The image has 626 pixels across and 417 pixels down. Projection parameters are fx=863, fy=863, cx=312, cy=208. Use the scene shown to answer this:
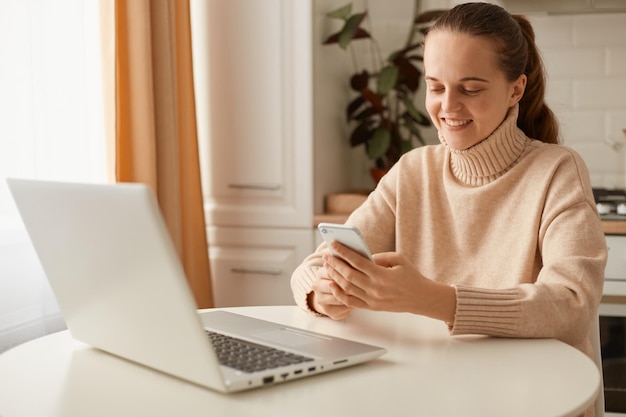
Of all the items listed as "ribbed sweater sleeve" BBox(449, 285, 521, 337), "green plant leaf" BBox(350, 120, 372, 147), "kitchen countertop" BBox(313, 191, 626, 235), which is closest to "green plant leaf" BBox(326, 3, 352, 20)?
"green plant leaf" BBox(350, 120, 372, 147)

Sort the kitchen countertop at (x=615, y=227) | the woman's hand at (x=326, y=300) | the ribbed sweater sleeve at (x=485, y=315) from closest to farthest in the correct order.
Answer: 1. the ribbed sweater sleeve at (x=485, y=315)
2. the woman's hand at (x=326, y=300)
3. the kitchen countertop at (x=615, y=227)

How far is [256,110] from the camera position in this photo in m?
2.81

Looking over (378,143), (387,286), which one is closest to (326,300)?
(387,286)

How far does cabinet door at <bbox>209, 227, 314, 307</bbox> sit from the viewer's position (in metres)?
2.79

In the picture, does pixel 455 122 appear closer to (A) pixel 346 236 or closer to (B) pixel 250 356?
(A) pixel 346 236

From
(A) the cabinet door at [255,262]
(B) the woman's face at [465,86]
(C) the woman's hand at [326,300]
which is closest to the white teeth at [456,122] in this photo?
(B) the woman's face at [465,86]

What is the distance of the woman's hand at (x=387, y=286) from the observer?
1226 mm

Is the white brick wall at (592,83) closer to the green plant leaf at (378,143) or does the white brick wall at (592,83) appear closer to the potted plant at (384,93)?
the potted plant at (384,93)

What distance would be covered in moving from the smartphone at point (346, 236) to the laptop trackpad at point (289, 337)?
13 cm

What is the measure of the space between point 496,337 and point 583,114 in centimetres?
188

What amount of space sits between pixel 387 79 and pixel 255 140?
1.63 ft

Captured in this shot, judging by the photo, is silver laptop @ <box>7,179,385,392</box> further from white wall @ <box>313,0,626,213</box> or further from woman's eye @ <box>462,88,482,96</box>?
white wall @ <box>313,0,626,213</box>

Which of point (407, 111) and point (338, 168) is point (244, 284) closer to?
point (338, 168)

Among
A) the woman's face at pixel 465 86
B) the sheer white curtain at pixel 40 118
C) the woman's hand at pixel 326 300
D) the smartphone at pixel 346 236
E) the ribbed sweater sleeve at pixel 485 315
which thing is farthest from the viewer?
the sheer white curtain at pixel 40 118
